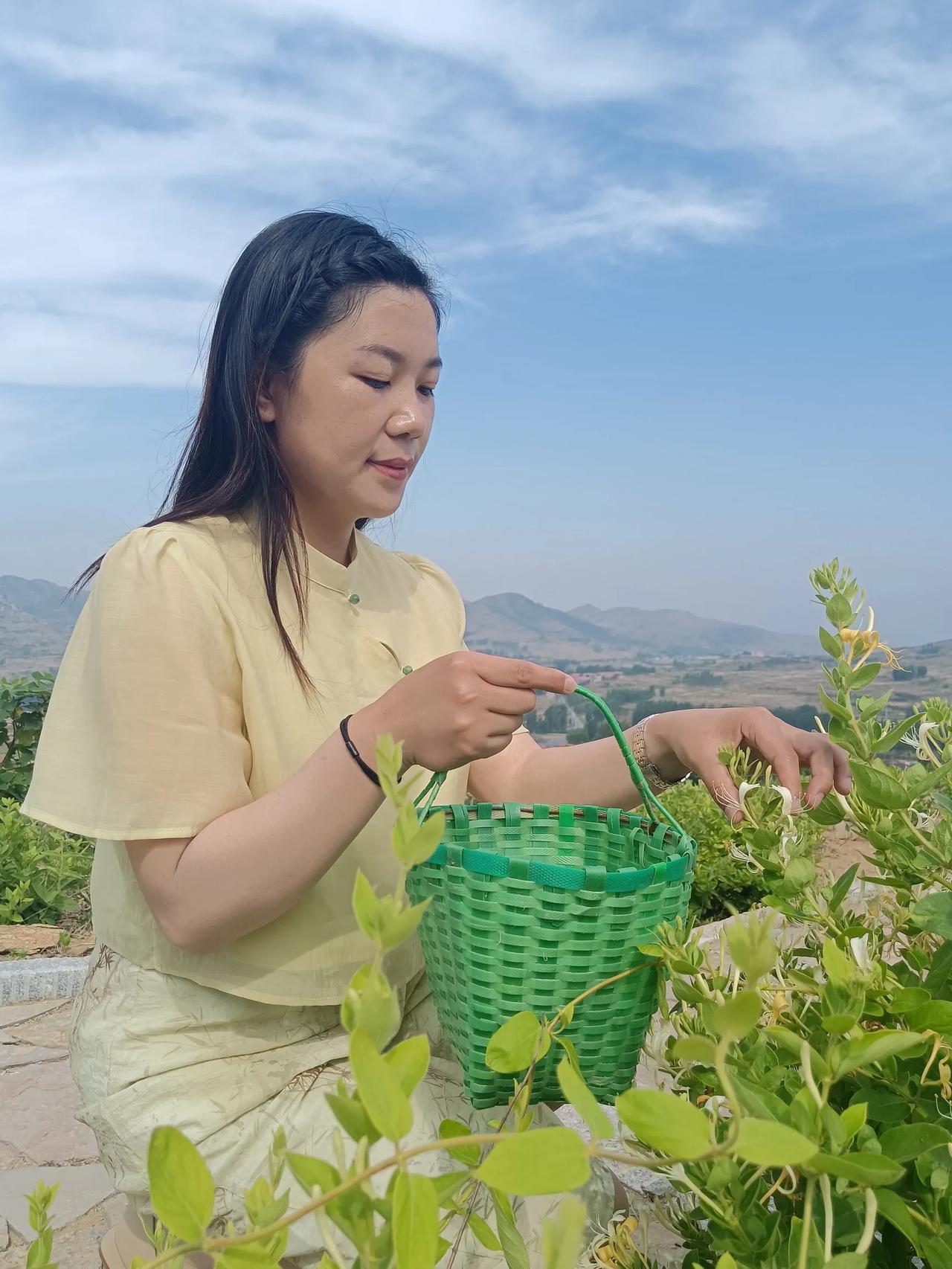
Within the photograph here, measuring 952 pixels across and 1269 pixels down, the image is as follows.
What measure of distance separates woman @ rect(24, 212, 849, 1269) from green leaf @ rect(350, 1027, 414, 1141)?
896 mm

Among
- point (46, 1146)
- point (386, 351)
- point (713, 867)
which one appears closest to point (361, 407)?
point (386, 351)

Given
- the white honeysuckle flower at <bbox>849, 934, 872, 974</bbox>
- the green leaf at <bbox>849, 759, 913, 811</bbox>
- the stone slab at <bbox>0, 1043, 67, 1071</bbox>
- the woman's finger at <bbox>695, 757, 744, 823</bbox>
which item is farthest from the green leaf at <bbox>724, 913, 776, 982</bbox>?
the stone slab at <bbox>0, 1043, 67, 1071</bbox>

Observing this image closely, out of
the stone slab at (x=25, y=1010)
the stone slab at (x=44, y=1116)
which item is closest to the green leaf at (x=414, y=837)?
the stone slab at (x=44, y=1116)

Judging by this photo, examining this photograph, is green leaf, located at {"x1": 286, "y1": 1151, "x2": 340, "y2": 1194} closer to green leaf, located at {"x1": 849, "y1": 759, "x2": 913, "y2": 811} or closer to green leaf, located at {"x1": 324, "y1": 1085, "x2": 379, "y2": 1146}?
green leaf, located at {"x1": 324, "y1": 1085, "x2": 379, "y2": 1146}

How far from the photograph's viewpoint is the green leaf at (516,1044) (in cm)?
79

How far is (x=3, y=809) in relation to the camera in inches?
206

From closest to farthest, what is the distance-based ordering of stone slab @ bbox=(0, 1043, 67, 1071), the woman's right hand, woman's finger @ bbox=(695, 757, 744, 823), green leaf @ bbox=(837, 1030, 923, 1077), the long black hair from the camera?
green leaf @ bbox=(837, 1030, 923, 1077), woman's finger @ bbox=(695, 757, 744, 823), the woman's right hand, the long black hair, stone slab @ bbox=(0, 1043, 67, 1071)

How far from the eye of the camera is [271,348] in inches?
74.5

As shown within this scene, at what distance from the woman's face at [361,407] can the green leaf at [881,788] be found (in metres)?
1.12

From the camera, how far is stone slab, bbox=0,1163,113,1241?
2.51 meters

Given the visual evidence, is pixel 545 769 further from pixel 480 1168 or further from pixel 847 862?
pixel 847 862

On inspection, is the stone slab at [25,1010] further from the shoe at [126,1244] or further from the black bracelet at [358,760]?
the black bracelet at [358,760]

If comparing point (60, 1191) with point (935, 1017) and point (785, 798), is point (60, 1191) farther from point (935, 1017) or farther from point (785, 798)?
point (935, 1017)

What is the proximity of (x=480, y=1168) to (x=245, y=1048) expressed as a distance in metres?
1.43
